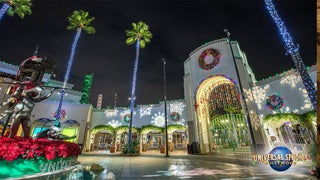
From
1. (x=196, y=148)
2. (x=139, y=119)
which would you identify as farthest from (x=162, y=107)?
(x=196, y=148)

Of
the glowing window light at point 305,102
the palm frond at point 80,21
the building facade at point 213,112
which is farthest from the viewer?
the palm frond at point 80,21

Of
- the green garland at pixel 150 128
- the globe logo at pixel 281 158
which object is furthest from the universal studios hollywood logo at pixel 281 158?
the green garland at pixel 150 128

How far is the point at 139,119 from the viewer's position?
26.7 metres

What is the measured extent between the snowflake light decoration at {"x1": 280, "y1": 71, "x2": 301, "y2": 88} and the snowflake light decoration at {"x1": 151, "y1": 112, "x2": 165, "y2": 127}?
54.1 feet

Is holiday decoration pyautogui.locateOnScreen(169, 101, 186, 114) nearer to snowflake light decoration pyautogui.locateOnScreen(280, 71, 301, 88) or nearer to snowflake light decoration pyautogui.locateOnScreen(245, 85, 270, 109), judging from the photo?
snowflake light decoration pyautogui.locateOnScreen(245, 85, 270, 109)

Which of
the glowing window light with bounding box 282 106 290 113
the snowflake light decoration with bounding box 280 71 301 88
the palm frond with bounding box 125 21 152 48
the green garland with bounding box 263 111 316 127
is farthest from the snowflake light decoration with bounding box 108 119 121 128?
the snowflake light decoration with bounding box 280 71 301 88

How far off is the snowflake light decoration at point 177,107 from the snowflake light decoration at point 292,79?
13.1 m

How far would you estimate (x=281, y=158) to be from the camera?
609 cm

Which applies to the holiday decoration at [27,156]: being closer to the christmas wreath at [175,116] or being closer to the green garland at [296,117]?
the green garland at [296,117]

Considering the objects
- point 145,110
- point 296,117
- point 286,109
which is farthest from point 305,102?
point 145,110

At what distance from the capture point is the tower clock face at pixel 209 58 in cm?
1755

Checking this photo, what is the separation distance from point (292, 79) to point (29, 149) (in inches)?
697

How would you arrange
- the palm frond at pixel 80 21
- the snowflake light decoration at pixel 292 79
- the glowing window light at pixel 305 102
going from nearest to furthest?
the glowing window light at pixel 305 102
the snowflake light decoration at pixel 292 79
the palm frond at pixel 80 21

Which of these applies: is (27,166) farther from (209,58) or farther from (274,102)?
(209,58)
